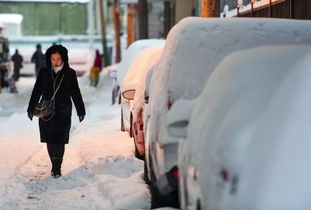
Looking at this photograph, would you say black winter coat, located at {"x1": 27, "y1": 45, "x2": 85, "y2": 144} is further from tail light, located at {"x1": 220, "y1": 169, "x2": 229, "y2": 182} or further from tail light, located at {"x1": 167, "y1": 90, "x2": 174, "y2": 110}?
tail light, located at {"x1": 220, "y1": 169, "x2": 229, "y2": 182}

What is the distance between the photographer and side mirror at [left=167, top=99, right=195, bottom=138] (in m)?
4.84

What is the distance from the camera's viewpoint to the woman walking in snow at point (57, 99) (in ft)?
28.3


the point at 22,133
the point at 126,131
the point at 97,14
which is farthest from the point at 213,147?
the point at 97,14

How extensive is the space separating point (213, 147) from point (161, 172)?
2103 millimetres

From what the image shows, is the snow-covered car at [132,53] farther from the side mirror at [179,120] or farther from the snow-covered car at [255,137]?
the snow-covered car at [255,137]

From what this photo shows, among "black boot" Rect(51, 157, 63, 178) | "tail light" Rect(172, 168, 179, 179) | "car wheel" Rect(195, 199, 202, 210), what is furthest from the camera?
"black boot" Rect(51, 157, 63, 178)

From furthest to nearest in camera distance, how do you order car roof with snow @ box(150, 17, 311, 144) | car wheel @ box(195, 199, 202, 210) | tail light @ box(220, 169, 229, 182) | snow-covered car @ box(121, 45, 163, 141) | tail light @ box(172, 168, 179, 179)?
snow-covered car @ box(121, 45, 163, 141) < car roof with snow @ box(150, 17, 311, 144) < tail light @ box(172, 168, 179, 179) < car wheel @ box(195, 199, 202, 210) < tail light @ box(220, 169, 229, 182)

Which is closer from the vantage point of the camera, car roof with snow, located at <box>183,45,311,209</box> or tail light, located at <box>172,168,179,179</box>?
car roof with snow, located at <box>183,45,311,209</box>

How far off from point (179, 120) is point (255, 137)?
4.85ft

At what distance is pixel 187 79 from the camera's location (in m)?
5.87

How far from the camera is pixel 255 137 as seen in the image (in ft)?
11.3

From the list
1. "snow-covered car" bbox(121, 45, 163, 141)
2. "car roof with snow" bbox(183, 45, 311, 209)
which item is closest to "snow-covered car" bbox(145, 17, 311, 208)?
"car roof with snow" bbox(183, 45, 311, 209)

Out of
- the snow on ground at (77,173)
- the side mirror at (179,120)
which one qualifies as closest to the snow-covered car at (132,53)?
the snow on ground at (77,173)

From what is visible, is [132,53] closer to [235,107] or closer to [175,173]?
[175,173]
